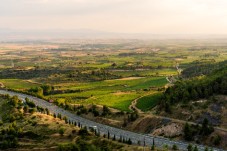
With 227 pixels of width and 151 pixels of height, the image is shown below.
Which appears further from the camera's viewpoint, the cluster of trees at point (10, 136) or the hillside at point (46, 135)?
the cluster of trees at point (10, 136)

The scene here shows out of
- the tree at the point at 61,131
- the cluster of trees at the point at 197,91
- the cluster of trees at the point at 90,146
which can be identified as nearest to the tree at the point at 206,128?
the cluster of trees at the point at 197,91

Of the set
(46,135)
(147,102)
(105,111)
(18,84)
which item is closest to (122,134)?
(46,135)

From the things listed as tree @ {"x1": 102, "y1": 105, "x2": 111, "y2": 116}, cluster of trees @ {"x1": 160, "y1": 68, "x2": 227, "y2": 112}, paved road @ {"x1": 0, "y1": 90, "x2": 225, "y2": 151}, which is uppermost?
cluster of trees @ {"x1": 160, "y1": 68, "x2": 227, "y2": 112}

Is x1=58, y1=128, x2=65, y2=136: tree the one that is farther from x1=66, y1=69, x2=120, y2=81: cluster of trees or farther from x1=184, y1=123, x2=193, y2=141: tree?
x1=66, y1=69, x2=120, y2=81: cluster of trees

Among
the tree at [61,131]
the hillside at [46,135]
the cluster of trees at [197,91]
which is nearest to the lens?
the hillside at [46,135]

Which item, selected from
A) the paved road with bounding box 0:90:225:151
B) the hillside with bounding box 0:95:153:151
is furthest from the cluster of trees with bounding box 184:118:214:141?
the hillside with bounding box 0:95:153:151

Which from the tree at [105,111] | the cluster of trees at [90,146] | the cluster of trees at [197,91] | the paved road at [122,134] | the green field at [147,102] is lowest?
the paved road at [122,134]

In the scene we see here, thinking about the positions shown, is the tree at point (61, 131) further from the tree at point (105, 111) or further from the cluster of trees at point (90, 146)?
the tree at point (105, 111)
